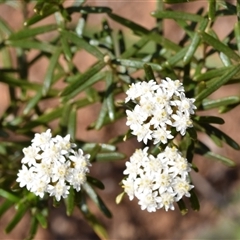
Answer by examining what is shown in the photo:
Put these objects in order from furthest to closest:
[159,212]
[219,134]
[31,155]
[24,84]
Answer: [159,212] < [24,84] < [219,134] < [31,155]

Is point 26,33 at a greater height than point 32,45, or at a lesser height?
greater

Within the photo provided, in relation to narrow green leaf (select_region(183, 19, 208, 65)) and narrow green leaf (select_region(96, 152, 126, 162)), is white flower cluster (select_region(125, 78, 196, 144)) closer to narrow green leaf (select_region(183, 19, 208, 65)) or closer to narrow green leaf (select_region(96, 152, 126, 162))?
narrow green leaf (select_region(183, 19, 208, 65))

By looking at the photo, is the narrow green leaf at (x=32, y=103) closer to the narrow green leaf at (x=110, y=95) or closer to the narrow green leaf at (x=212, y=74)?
the narrow green leaf at (x=110, y=95)

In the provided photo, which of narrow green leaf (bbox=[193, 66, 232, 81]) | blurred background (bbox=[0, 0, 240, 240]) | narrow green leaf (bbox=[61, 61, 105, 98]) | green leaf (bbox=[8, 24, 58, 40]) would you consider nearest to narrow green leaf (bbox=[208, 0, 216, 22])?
narrow green leaf (bbox=[193, 66, 232, 81])

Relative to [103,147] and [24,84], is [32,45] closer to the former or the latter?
[24,84]

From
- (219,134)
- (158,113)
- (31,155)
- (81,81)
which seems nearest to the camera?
(158,113)

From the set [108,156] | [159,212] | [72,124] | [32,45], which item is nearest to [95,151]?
[108,156]

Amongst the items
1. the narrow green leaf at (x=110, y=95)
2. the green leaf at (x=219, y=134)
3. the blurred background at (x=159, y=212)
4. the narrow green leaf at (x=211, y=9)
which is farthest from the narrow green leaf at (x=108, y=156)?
the blurred background at (x=159, y=212)
